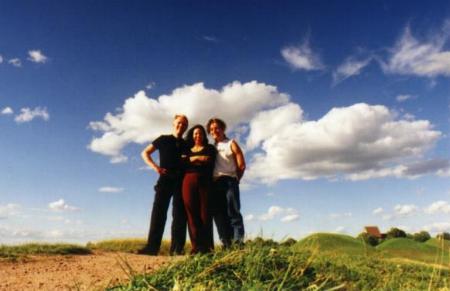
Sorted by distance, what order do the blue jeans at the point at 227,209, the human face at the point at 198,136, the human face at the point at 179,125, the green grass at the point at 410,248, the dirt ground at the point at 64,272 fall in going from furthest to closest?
the green grass at the point at 410,248 → the human face at the point at 179,125 → the human face at the point at 198,136 → the blue jeans at the point at 227,209 → the dirt ground at the point at 64,272

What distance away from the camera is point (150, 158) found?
324 inches

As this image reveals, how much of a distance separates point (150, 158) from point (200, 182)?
1.20 metres

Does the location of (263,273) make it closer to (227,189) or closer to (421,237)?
(227,189)

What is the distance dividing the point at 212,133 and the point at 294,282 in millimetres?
3502

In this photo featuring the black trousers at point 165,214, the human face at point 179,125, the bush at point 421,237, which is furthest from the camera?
the bush at point 421,237

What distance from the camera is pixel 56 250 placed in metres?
11.1

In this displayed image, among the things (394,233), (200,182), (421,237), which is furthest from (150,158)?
(421,237)

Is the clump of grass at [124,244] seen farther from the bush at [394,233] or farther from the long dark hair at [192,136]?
the bush at [394,233]

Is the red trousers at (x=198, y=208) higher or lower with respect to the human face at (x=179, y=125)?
lower

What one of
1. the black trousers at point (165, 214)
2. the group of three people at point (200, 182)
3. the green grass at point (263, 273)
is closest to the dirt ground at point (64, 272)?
the black trousers at point (165, 214)

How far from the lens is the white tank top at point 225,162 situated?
7668 mm

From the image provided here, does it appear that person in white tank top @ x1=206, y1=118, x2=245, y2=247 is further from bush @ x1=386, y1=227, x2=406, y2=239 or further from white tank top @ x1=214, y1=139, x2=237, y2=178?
bush @ x1=386, y1=227, x2=406, y2=239

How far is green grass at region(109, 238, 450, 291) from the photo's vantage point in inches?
175

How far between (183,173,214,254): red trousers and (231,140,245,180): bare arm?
56 cm
